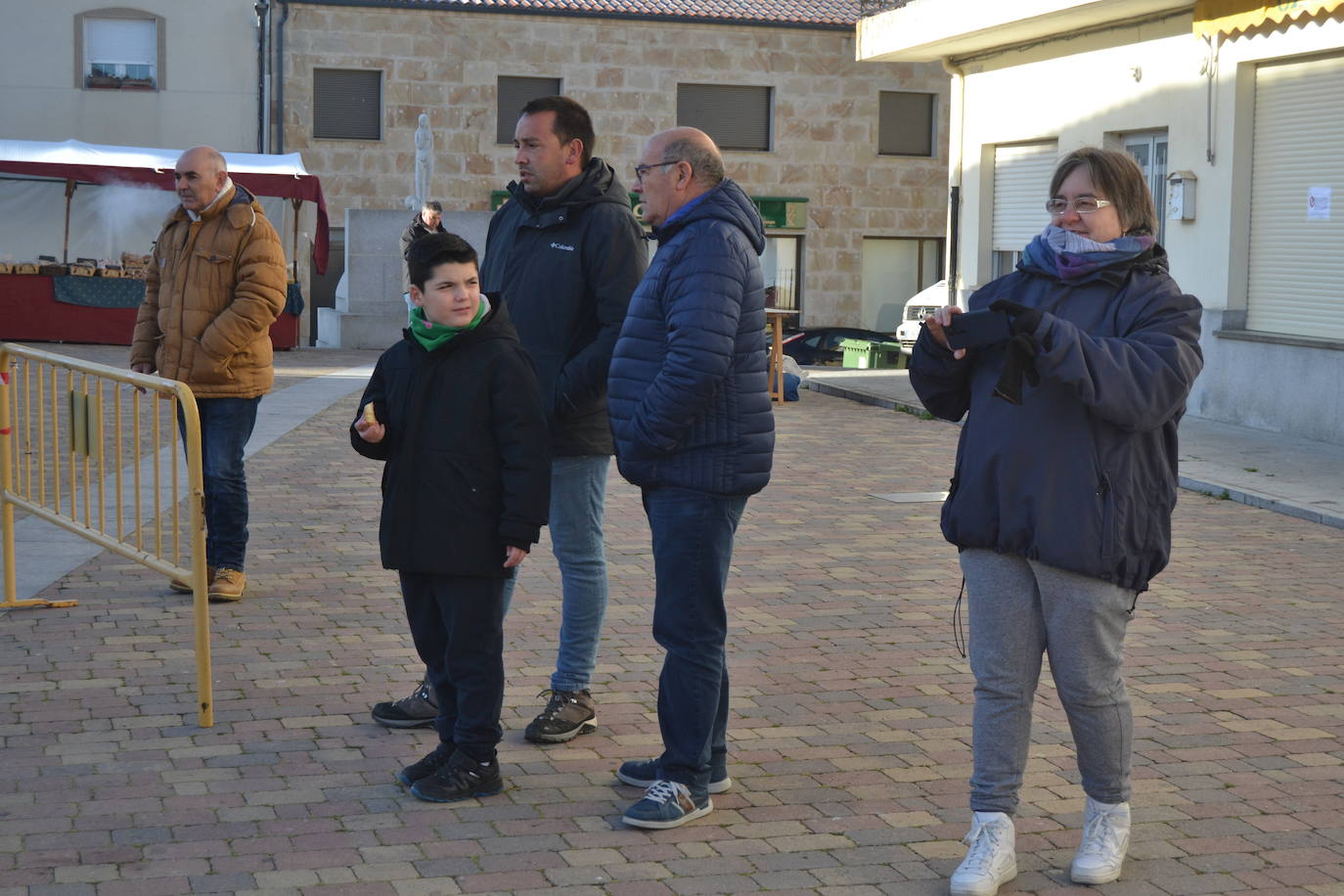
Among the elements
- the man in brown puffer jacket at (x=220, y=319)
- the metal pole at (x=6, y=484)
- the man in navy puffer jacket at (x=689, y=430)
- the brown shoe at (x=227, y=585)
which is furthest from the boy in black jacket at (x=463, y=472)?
the metal pole at (x=6, y=484)

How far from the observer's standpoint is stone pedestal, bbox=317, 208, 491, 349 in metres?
27.2

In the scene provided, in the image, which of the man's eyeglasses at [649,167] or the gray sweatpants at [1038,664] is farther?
the man's eyeglasses at [649,167]

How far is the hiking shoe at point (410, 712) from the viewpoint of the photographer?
538 cm

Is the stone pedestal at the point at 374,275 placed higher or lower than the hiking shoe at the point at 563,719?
higher

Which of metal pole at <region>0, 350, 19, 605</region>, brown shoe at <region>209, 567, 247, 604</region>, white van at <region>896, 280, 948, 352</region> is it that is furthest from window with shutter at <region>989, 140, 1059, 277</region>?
metal pole at <region>0, 350, 19, 605</region>

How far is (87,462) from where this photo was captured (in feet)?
22.2

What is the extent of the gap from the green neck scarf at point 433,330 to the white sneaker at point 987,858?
6.14 ft

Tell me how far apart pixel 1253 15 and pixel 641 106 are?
74.4ft

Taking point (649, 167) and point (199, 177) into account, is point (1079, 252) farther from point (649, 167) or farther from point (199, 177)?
point (199, 177)

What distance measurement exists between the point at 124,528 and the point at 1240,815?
4375mm

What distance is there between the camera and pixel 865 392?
1908 cm

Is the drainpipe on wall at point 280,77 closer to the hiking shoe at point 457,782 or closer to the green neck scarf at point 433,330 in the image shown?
the green neck scarf at point 433,330

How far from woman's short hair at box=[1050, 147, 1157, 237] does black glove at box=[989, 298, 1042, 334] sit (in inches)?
14.1

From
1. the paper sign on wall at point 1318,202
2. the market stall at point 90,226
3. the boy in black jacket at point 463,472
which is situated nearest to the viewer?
the boy in black jacket at point 463,472
